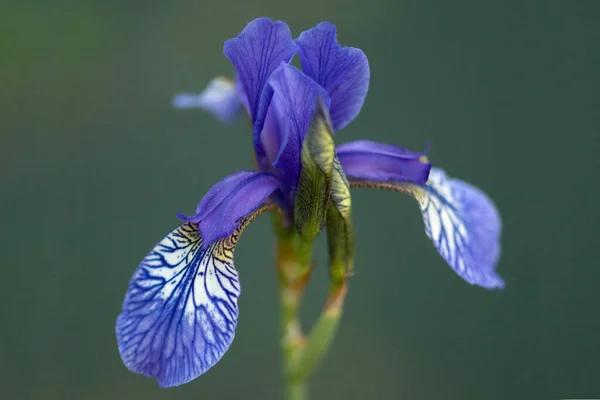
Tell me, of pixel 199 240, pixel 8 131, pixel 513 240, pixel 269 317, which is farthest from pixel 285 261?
pixel 8 131

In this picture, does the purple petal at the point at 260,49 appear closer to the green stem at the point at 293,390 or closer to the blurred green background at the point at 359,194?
the green stem at the point at 293,390

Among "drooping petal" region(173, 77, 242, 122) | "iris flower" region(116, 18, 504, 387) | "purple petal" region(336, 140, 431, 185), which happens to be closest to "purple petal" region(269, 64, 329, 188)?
"iris flower" region(116, 18, 504, 387)

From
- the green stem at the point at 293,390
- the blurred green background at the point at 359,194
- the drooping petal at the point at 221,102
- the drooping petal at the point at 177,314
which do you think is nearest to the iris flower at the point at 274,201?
the drooping petal at the point at 177,314

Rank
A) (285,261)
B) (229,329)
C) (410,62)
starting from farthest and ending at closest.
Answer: (410,62) < (285,261) < (229,329)

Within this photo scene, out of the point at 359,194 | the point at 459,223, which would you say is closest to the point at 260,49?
the point at 459,223

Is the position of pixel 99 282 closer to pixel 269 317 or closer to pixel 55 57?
pixel 269 317

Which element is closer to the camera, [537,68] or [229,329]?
[229,329]

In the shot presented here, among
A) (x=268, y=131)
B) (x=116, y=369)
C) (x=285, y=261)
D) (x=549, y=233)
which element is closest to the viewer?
(x=268, y=131)

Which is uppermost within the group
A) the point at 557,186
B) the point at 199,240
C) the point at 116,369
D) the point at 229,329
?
the point at 199,240
